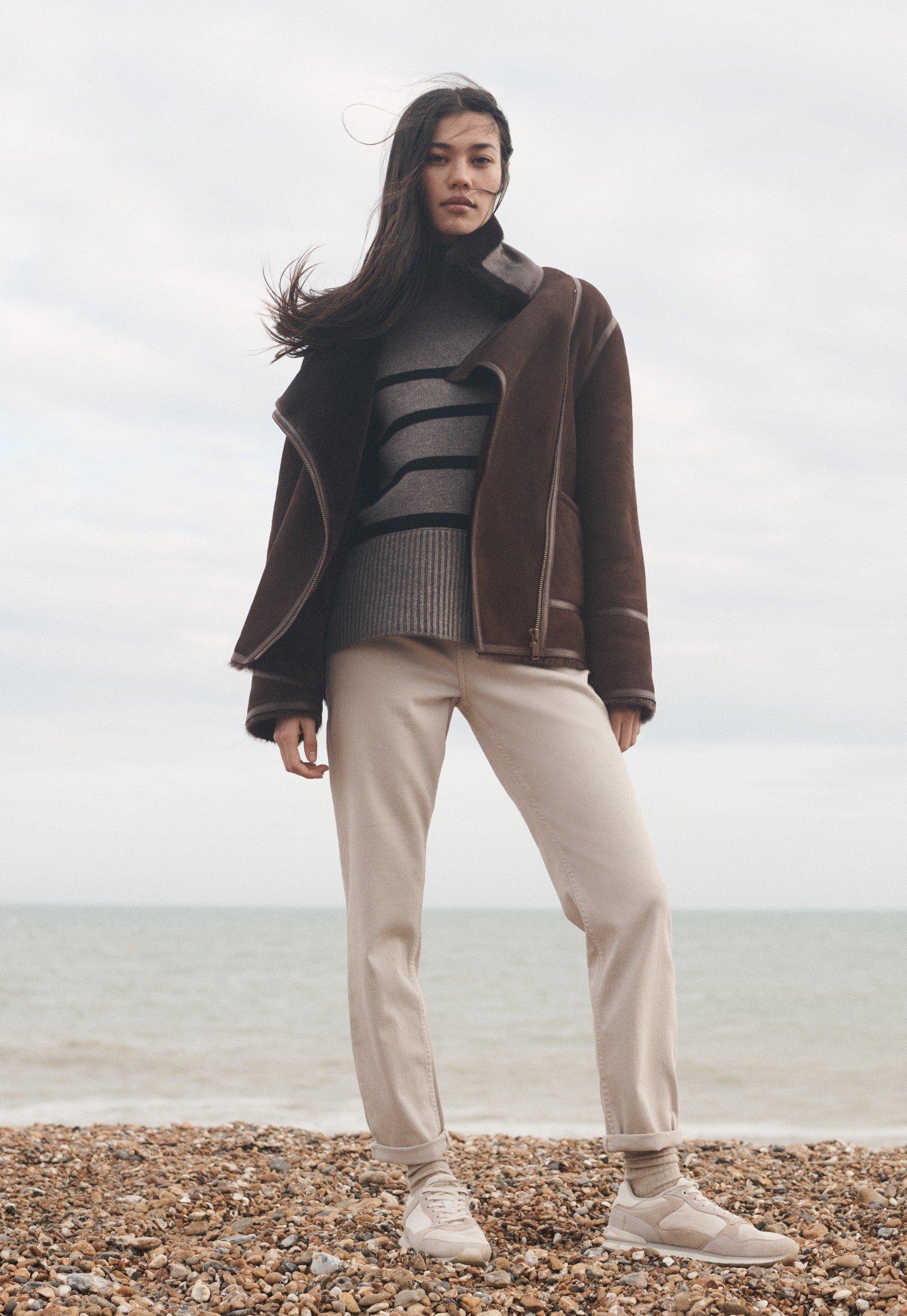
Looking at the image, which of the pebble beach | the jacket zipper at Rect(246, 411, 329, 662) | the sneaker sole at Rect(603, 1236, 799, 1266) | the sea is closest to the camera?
the pebble beach

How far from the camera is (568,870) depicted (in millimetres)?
2596

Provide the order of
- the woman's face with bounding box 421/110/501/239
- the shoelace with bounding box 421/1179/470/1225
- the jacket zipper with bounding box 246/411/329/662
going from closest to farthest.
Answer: the shoelace with bounding box 421/1179/470/1225, the jacket zipper with bounding box 246/411/329/662, the woman's face with bounding box 421/110/501/239

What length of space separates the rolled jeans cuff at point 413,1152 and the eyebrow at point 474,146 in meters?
2.39

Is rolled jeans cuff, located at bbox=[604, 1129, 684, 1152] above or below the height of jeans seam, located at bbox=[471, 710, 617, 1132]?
below

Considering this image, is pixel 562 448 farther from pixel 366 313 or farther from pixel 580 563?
pixel 366 313

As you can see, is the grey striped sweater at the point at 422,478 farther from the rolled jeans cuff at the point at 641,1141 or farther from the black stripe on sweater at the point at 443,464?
the rolled jeans cuff at the point at 641,1141

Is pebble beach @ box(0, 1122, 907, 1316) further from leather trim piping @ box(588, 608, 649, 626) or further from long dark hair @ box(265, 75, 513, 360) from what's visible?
long dark hair @ box(265, 75, 513, 360)

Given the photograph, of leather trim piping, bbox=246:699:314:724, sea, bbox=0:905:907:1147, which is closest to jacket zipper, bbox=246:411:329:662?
leather trim piping, bbox=246:699:314:724

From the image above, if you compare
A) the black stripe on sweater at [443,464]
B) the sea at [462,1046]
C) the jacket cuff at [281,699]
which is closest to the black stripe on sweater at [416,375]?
the black stripe on sweater at [443,464]

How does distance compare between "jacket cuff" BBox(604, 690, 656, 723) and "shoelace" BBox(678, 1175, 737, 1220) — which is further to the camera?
"jacket cuff" BBox(604, 690, 656, 723)

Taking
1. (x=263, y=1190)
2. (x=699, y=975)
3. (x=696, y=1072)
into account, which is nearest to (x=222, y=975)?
(x=699, y=975)

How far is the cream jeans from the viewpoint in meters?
2.51

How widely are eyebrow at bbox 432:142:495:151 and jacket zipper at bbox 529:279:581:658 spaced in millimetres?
434

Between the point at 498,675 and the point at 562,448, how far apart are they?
595 millimetres
